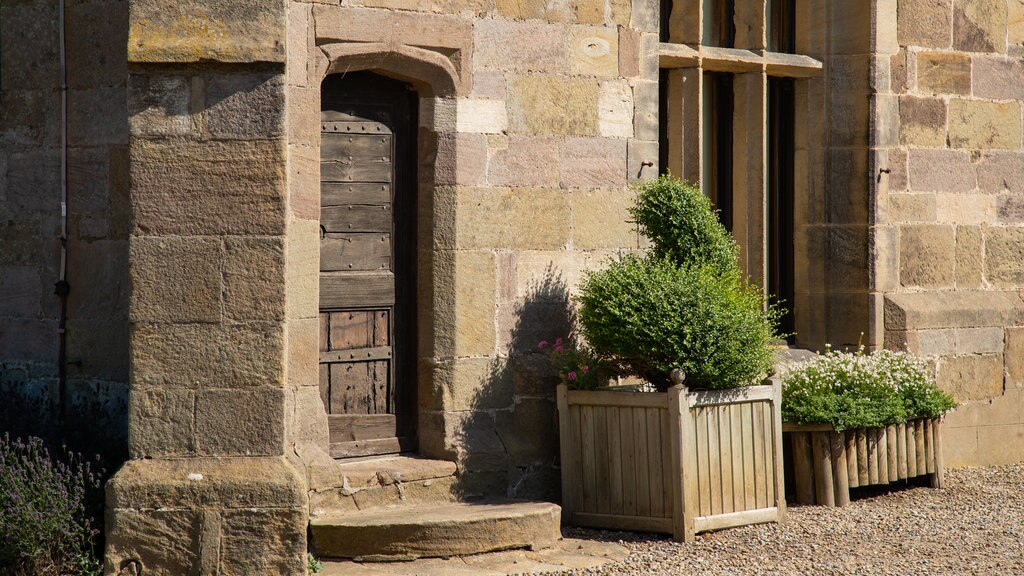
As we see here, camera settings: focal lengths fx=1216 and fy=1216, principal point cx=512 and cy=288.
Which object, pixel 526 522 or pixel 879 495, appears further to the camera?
pixel 879 495

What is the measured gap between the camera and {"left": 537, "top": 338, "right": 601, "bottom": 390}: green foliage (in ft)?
20.9

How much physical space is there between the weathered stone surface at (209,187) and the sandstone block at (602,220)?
2.19 meters

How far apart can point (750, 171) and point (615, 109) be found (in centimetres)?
127

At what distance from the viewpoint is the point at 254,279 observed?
506 cm

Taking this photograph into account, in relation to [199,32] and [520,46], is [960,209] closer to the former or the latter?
[520,46]

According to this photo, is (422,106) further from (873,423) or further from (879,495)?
(879,495)

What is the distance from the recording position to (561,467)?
21.2ft

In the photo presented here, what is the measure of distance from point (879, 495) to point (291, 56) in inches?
168

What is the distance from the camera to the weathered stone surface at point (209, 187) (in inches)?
197

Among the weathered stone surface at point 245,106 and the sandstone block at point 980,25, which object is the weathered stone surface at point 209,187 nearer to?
the weathered stone surface at point 245,106

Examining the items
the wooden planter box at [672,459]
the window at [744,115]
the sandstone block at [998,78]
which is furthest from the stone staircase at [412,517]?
the sandstone block at [998,78]

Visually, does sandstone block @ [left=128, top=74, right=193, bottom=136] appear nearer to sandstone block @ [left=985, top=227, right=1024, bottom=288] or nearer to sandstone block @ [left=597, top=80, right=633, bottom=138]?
sandstone block @ [left=597, top=80, right=633, bottom=138]

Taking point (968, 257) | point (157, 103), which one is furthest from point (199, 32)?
point (968, 257)

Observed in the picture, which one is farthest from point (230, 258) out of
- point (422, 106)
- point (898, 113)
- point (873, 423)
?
point (898, 113)
